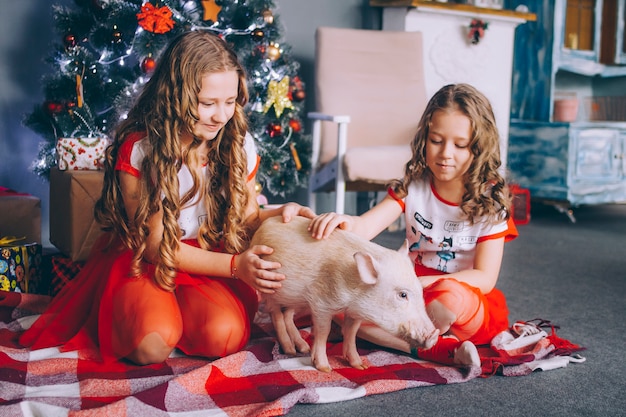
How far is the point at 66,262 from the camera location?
2.07 m

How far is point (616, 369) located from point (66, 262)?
5.35 feet

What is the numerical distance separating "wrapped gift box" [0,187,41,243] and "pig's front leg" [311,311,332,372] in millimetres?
1333

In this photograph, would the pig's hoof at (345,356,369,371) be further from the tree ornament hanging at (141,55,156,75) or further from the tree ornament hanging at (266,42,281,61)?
the tree ornament hanging at (266,42,281,61)

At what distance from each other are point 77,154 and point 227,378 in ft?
3.99

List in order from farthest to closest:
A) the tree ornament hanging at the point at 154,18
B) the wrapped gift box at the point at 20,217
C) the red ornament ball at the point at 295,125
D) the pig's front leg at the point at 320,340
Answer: the red ornament ball at the point at 295,125, the tree ornament hanging at the point at 154,18, the wrapped gift box at the point at 20,217, the pig's front leg at the point at 320,340

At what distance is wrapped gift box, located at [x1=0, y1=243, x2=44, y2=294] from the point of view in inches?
76.7

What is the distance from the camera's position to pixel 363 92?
3283 mm

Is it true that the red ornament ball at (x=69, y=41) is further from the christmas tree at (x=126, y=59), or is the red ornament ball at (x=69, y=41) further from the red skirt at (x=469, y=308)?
the red skirt at (x=469, y=308)

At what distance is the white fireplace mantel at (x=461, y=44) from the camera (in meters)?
3.65

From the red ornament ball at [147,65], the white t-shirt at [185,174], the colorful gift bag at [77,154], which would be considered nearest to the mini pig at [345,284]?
the white t-shirt at [185,174]

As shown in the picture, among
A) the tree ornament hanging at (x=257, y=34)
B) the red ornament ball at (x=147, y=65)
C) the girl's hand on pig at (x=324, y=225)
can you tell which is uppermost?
the tree ornament hanging at (x=257, y=34)

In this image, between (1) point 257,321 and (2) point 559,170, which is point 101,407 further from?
(2) point 559,170

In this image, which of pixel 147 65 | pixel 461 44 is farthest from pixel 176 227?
pixel 461 44

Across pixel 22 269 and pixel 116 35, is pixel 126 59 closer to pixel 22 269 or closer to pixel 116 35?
pixel 116 35
